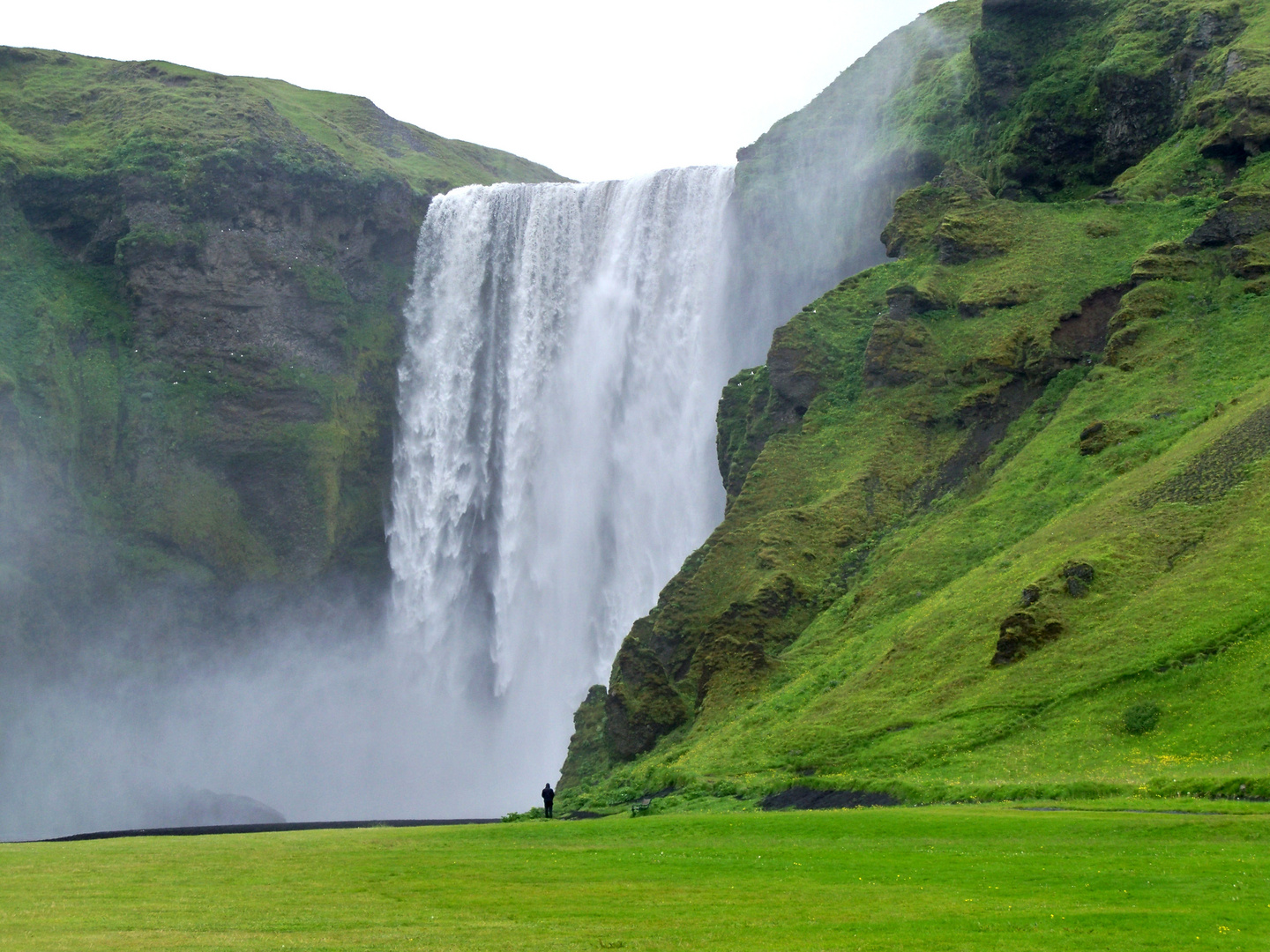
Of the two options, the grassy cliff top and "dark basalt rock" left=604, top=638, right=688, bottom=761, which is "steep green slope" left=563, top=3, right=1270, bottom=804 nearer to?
"dark basalt rock" left=604, top=638, right=688, bottom=761

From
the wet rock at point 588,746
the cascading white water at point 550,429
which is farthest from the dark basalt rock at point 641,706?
the cascading white water at point 550,429

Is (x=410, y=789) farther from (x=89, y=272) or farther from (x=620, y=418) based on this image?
(x=89, y=272)

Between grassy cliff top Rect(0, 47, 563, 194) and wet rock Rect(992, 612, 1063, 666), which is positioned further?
grassy cliff top Rect(0, 47, 563, 194)

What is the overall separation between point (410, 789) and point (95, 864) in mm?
60635

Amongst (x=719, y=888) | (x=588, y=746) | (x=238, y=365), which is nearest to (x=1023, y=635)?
(x=719, y=888)

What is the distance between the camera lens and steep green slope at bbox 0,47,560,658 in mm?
85750

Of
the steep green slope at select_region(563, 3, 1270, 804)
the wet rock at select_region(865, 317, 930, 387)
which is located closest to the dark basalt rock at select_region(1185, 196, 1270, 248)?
the steep green slope at select_region(563, 3, 1270, 804)

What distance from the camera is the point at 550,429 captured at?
287ft

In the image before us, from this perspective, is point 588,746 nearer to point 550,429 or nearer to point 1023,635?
point 1023,635

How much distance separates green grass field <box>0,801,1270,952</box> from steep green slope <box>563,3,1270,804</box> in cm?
505

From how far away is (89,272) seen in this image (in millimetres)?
92438

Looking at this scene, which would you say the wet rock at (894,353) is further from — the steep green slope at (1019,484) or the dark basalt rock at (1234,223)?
the dark basalt rock at (1234,223)

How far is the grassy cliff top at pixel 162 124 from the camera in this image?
9350 cm

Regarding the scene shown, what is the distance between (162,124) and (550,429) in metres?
37.3
